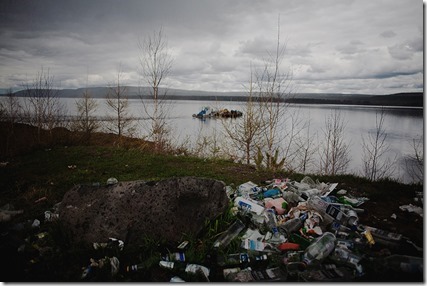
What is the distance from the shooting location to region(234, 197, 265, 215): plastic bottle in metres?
2.76

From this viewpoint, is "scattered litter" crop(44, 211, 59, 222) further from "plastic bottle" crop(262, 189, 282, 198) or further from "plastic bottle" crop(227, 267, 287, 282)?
"plastic bottle" crop(262, 189, 282, 198)

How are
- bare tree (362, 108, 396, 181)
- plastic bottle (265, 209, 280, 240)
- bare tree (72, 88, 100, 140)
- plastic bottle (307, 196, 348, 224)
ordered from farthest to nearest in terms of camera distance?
bare tree (72, 88, 100, 140), bare tree (362, 108, 396, 181), plastic bottle (307, 196, 348, 224), plastic bottle (265, 209, 280, 240)

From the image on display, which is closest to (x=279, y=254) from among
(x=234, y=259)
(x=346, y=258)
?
(x=234, y=259)

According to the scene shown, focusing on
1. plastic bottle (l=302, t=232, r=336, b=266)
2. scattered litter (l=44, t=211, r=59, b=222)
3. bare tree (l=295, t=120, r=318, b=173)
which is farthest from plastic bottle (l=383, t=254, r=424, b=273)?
bare tree (l=295, t=120, r=318, b=173)

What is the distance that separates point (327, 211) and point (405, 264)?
800 mm

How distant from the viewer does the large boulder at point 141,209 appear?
2281mm

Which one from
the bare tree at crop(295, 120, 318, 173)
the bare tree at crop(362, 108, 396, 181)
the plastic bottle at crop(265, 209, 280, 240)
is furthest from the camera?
the bare tree at crop(295, 120, 318, 173)

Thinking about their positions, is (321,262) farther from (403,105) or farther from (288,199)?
(403,105)

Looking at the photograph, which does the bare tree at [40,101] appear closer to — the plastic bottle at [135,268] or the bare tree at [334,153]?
the plastic bottle at [135,268]

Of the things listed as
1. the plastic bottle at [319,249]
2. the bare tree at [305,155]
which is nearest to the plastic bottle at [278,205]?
the plastic bottle at [319,249]

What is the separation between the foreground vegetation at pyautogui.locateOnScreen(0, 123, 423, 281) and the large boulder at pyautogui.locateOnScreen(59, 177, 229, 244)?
111mm

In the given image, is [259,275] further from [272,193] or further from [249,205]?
[272,193]

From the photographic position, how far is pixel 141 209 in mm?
2369

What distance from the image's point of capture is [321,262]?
79.3 inches
